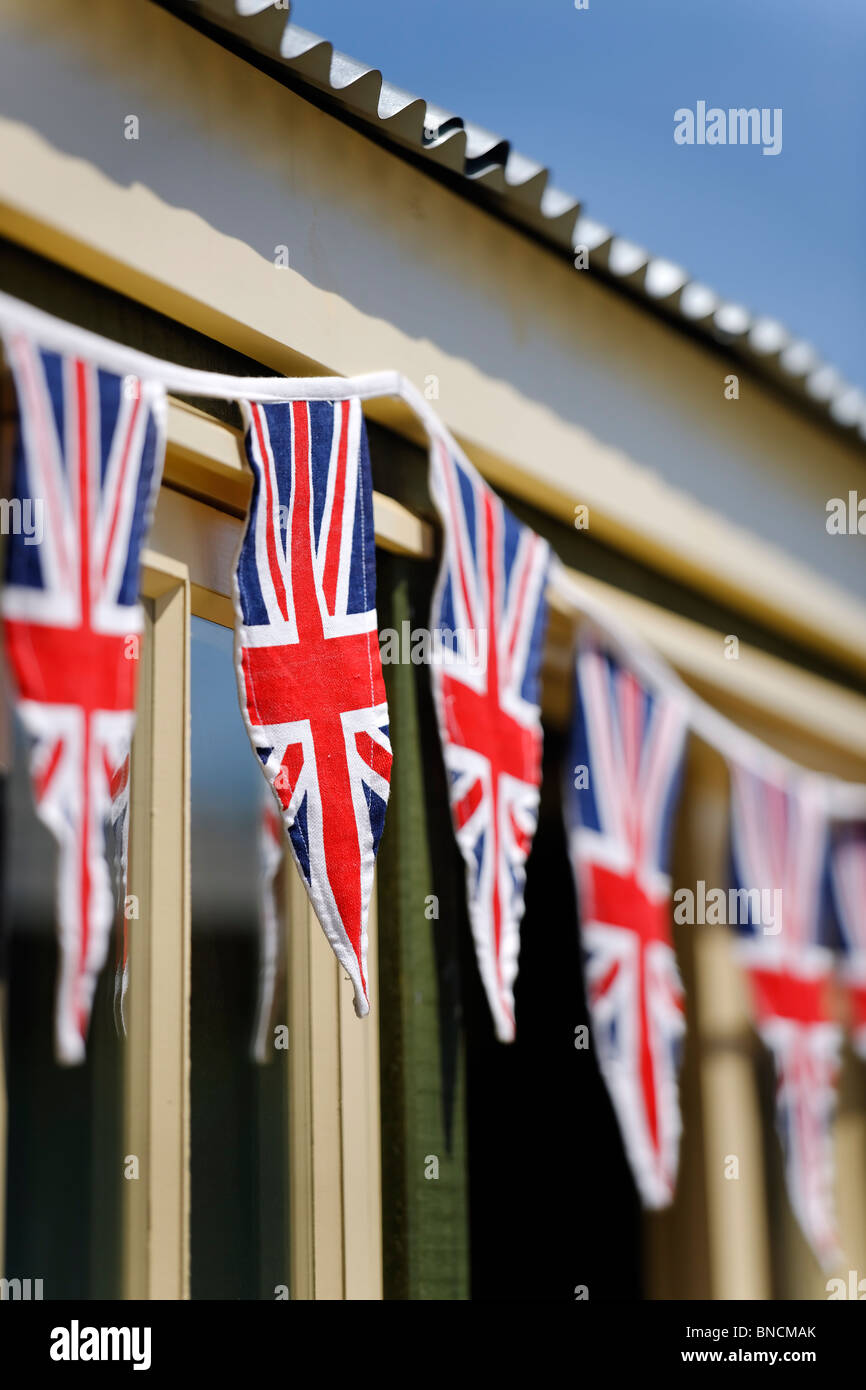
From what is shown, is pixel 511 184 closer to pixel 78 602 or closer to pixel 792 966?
pixel 78 602

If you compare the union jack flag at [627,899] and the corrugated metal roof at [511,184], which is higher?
the corrugated metal roof at [511,184]

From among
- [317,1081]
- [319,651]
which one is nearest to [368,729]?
[319,651]

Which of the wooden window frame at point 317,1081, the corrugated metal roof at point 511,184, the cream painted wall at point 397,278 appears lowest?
the wooden window frame at point 317,1081

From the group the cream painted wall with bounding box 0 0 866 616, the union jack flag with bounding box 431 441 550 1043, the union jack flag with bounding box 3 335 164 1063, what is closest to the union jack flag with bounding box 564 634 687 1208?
the union jack flag with bounding box 431 441 550 1043

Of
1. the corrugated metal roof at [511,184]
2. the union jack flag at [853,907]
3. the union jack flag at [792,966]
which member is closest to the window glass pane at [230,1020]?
the corrugated metal roof at [511,184]

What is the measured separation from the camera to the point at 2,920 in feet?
9.67

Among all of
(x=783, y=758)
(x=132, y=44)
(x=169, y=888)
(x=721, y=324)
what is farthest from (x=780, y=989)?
(x=132, y=44)

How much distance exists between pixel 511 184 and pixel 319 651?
1.81 m

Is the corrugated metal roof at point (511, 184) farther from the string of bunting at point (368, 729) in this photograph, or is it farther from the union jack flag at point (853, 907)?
the union jack flag at point (853, 907)

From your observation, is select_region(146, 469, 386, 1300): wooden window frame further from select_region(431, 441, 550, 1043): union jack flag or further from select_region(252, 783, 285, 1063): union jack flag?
select_region(431, 441, 550, 1043): union jack flag

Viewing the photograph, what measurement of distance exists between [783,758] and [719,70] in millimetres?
2386

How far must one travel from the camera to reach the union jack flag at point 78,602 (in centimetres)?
255

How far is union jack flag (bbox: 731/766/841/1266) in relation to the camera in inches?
204

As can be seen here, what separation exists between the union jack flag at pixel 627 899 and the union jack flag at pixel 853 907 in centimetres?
132
